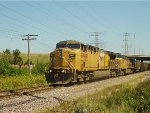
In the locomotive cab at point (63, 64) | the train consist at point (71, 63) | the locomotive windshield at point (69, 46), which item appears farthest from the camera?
the locomotive windshield at point (69, 46)

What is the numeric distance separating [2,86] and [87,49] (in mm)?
8644

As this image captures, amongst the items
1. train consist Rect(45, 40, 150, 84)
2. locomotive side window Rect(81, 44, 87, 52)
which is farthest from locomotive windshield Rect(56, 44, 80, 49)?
locomotive side window Rect(81, 44, 87, 52)

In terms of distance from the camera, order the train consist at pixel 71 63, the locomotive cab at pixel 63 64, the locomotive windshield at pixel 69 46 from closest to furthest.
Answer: the locomotive cab at pixel 63 64 → the train consist at pixel 71 63 → the locomotive windshield at pixel 69 46

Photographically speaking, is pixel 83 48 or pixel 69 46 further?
pixel 83 48

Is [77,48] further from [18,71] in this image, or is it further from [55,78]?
[18,71]

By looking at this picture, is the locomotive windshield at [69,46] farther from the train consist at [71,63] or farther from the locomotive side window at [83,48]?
the locomotive side window at [83,48]

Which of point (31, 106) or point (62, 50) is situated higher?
point (62, 50)

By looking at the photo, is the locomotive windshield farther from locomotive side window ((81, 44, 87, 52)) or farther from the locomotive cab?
locomotive side window ((81, 44, 87, 52))

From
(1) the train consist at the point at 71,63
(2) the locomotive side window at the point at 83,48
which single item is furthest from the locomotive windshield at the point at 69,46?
(2) the locomotive side window at the point at 83,48

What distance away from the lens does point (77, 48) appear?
28.3 m

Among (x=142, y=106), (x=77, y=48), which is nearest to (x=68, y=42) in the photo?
(x=77, y=48)

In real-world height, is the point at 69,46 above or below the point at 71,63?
→ above

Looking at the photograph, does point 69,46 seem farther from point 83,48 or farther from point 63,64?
point 63,64

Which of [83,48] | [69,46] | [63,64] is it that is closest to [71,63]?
[63,64]
